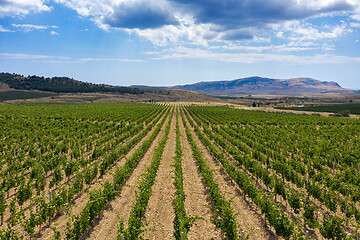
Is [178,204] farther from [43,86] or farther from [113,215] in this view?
[43,86]

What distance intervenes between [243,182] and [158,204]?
480 cm

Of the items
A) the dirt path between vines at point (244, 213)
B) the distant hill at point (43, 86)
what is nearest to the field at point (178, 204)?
the dirt path between vines at point (244, 213)

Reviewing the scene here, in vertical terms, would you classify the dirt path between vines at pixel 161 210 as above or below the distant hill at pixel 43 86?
below

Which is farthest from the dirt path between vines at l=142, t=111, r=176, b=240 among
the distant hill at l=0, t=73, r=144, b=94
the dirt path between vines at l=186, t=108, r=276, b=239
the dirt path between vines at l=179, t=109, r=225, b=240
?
the distant hill at l=0, t=73, r=144, b=94

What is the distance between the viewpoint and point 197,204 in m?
10.6

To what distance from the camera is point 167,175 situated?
14453 mm

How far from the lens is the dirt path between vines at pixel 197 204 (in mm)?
8352

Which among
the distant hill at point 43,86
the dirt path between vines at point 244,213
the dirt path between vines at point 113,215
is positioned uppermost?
the distant hill at point 43,86

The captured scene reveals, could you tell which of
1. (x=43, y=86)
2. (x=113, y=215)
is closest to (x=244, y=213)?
(x=113, y=215)

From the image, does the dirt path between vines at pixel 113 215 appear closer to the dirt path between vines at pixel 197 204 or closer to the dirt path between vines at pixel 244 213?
the dirt path between vines at pixel 197 204

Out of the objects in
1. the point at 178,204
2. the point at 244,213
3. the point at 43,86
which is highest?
the point at 43,86

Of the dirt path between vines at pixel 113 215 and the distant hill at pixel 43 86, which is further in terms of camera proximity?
the distant hill at pixel 43 86

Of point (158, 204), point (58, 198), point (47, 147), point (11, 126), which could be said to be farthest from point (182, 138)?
point (11, 126)

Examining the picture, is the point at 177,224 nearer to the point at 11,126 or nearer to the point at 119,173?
the point at 119,173
